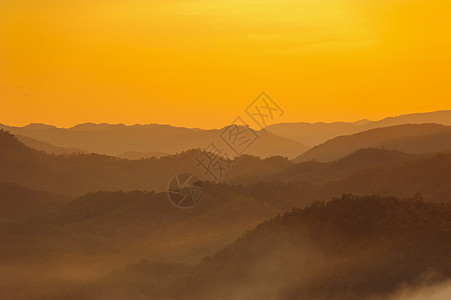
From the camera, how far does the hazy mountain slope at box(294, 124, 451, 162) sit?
137m

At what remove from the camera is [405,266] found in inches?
1273

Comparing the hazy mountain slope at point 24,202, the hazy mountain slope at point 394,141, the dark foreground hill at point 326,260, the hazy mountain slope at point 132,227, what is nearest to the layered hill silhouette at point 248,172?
the hazy mountain slope at point 132,227

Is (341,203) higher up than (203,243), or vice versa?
(203,243)

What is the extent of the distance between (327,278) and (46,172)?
94.9m

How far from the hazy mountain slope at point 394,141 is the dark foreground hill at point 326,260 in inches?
3582

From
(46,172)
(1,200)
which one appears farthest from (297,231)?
(46,172)

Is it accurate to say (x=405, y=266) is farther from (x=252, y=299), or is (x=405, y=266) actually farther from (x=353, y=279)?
(x=252, y=299)

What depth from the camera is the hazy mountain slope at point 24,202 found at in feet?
291

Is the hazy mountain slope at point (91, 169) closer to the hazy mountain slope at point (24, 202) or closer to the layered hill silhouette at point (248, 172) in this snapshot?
the layered hill silhouette at point (248, 172)

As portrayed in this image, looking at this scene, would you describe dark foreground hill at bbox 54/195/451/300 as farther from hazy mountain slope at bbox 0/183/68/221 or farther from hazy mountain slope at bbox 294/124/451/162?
hazy mountain slope at bbox 294/124/451/162

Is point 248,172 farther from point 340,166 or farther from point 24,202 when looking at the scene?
point 24,202

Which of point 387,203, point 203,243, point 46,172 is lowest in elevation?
point 387,203

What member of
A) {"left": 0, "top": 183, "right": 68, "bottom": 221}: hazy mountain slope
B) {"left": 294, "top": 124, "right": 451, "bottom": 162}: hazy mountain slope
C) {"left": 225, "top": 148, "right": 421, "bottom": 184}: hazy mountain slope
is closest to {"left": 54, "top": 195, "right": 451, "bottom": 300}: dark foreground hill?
{"left": 0, "top": 183, "right": 68, "bottom": 221}: hazy mountain slope

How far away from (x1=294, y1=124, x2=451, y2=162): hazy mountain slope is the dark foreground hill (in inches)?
3582
